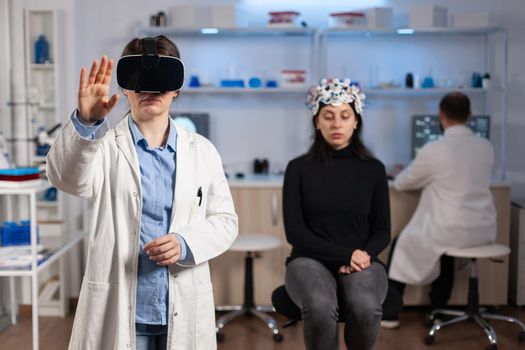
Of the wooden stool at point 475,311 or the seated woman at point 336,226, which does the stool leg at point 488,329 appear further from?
the seated woman at point 336,226

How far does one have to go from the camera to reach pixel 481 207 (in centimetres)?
362

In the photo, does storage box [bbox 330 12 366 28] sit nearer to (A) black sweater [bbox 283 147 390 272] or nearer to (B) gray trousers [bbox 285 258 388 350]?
(A) black sweater [bbox 283 147 390 272]

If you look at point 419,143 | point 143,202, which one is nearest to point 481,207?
point 419,143

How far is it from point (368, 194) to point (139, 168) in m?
1.11

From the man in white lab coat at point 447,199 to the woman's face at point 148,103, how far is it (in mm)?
2177

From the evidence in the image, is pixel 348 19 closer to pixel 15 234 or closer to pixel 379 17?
pixel 379 17

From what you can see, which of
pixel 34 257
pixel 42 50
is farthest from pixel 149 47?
pixel 42 50

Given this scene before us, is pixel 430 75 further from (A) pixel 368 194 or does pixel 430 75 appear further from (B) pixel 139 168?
(B) pixel 139 168

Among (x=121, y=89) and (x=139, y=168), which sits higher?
(x=121, y=89)

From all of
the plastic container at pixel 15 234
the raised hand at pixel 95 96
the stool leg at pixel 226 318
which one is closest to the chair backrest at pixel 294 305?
the stool leg at pixel 226 318

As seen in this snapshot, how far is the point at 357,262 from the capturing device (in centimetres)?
247

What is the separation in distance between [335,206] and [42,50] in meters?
2.16

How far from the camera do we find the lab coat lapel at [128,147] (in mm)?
1740

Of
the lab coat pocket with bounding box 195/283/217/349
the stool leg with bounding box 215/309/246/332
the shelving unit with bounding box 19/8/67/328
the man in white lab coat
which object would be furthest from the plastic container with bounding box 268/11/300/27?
the lab coat pocket with bounding box 195/283/217/349
